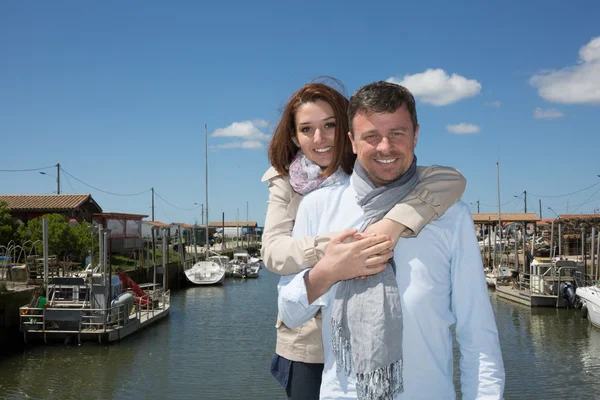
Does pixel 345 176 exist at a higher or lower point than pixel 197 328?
higher

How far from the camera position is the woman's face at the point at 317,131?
7.93 ft

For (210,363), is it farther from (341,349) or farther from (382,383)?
(382,383)

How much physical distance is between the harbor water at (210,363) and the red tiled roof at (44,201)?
608 inches

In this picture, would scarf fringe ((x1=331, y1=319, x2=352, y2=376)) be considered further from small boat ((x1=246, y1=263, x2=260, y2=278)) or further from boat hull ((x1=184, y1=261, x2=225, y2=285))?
small boat ((x1=246, y1=263, x2=260, y2=278))

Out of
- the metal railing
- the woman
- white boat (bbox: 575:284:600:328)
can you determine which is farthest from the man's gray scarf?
white boat (bbox: 575:284:600:328)

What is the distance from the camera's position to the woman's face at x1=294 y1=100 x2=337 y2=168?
2.42 m

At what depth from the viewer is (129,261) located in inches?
1538

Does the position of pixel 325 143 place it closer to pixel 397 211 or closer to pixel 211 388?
pixel 397 211

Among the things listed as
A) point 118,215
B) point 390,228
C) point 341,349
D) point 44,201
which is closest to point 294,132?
point 390,228

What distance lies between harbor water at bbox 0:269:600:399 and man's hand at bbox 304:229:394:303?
13298 millimetres

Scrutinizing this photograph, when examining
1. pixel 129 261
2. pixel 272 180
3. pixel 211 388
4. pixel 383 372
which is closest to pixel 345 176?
pixel 272 180

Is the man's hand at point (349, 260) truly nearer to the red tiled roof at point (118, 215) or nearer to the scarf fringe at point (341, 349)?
the scarf fringe at point (341, 349)

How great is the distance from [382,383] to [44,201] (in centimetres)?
3891

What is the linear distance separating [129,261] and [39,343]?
21020 mm
